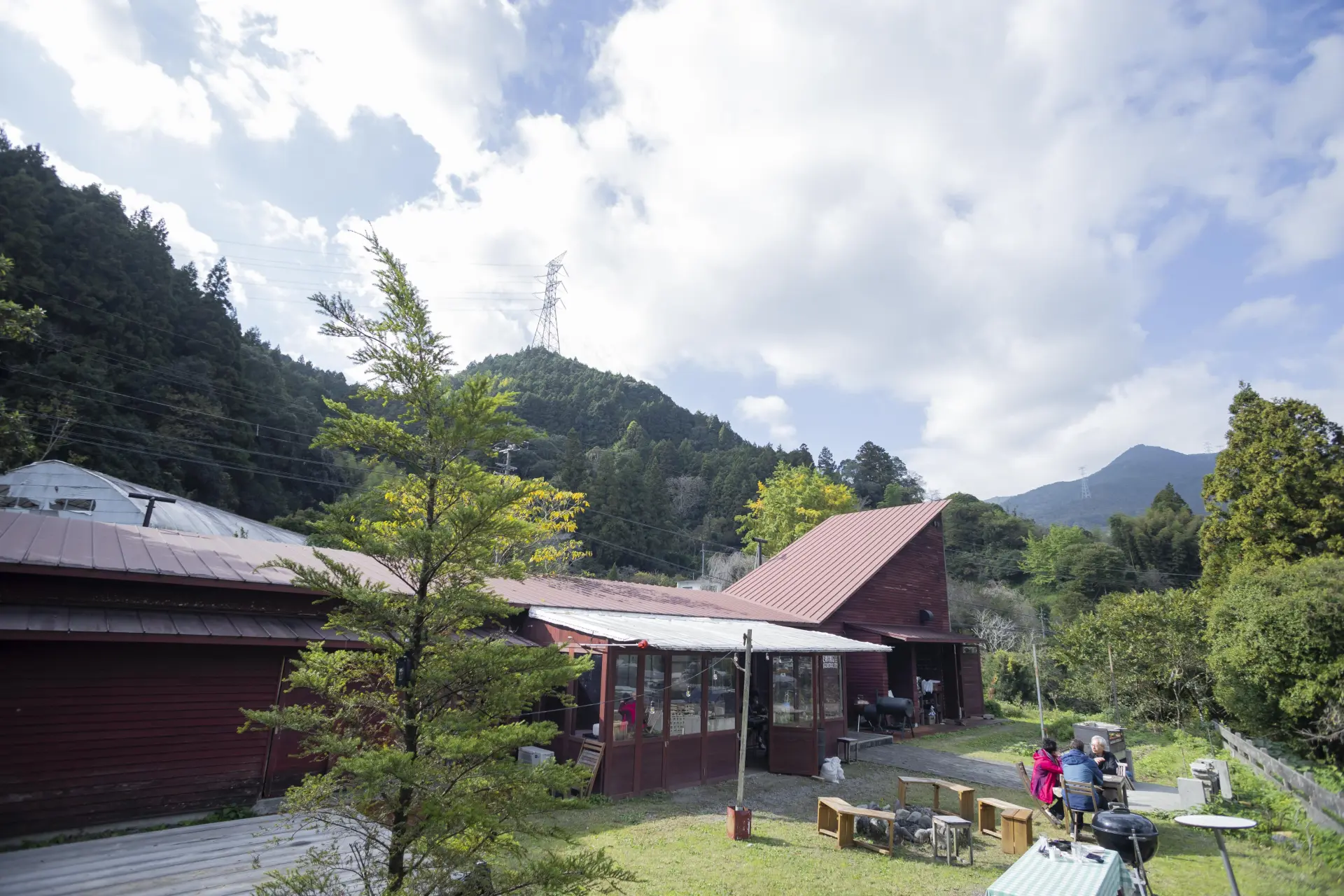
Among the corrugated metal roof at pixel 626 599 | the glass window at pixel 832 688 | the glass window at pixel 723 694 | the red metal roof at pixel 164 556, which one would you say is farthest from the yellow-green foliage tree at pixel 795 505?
the glass window at pixel 723 694

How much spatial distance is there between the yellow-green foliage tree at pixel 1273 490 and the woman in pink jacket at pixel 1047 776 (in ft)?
47.7

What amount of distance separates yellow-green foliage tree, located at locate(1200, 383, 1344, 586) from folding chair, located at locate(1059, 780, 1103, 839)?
15.1 m

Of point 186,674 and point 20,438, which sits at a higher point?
point 20,438

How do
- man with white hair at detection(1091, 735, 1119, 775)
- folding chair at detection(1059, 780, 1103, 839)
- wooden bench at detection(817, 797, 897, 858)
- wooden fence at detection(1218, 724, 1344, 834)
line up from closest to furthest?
wooden fence at detection(1218, 724, 1344, 834), folding chair at detection(1059, 780, 1103, 839), wooden bench at detection(817, 797, 897, 858), man with white hair at detection(1091, 735, 1119, 775)

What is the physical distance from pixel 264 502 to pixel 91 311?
39.5 feet

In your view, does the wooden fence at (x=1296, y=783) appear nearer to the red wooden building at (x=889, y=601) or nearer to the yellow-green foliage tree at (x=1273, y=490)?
the red wooden building at (x=889, y=601)

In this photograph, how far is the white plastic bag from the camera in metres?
12.0

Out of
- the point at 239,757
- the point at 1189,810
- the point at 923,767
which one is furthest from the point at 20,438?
the point at 1189,810

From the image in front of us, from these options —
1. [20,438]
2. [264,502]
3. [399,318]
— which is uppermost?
[264,502]

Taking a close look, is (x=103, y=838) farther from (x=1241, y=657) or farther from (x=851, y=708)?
(x=1241, y=657)

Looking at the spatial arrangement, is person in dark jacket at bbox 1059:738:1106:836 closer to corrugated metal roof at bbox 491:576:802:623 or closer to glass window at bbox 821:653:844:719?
glass window at bbox 821:653:844:719

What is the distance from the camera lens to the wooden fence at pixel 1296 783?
536cm

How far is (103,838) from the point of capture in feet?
24.7

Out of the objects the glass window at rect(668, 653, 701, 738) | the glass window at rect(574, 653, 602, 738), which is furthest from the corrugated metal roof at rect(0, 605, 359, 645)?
the glass window at rect(668, 653, 701, 738)
